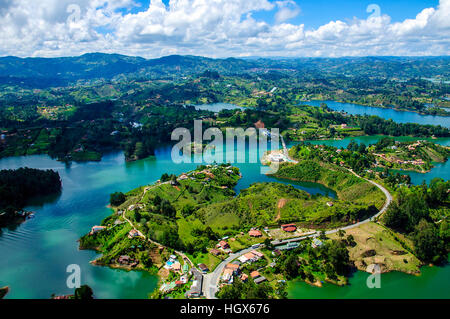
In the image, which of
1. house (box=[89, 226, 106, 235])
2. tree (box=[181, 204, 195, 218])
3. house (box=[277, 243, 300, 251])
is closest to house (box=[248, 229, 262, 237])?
house (box=[277, 243, 300, 251])

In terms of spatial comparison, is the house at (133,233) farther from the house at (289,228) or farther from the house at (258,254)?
the house at (289,228)

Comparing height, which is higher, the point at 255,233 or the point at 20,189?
the point at 20,189

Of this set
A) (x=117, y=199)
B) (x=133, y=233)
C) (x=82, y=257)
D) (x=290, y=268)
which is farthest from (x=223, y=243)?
(x=117, y=199)

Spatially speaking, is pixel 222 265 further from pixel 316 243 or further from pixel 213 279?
pixel 316 243

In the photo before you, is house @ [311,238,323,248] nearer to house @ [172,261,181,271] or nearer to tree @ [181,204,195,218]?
house @ [172,261,181,271]

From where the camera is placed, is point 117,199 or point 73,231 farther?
point 117,199

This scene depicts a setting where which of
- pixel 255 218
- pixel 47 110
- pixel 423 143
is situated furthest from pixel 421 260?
pixel 47 110

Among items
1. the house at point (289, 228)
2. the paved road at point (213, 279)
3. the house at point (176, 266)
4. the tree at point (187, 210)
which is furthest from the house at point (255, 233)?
the tree at point (187, 210)
